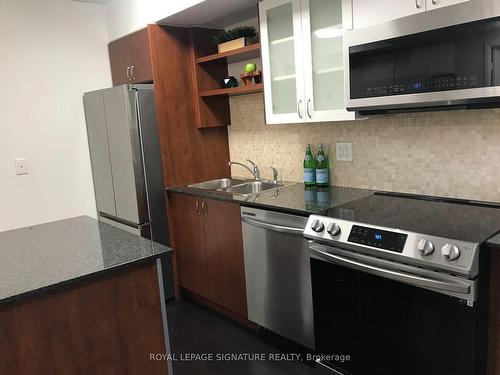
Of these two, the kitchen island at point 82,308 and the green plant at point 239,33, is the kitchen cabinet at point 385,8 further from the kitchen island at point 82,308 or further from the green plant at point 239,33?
the kitchen island at point 82,308

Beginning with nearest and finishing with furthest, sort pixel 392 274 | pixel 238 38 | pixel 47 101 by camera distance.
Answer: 1. pixel 392 274
2. pixel 238 38
3. pixel 47 101

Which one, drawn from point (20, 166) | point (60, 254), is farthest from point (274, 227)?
point (20, 166)

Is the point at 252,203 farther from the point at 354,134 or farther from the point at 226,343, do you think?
the point at 226,343

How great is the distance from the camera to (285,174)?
3014 mm

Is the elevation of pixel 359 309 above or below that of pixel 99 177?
below

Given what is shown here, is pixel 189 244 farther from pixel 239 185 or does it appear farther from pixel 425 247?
pixel 425 247

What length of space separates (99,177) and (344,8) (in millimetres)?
2395

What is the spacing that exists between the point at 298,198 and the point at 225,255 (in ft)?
2.14

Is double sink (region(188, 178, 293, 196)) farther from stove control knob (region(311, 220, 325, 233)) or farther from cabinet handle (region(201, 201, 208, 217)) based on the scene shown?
stove control knob (region(311, 220, 325, 233))

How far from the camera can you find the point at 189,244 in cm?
303

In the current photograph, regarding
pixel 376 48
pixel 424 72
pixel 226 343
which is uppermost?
pixel 376 48

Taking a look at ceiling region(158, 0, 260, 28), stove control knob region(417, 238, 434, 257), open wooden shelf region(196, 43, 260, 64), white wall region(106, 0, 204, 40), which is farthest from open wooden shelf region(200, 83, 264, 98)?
stove control knob region(417, 238, 434, 257)

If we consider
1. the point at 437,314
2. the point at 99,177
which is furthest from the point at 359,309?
the point at 99,177

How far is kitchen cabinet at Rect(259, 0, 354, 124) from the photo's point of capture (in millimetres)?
2199
